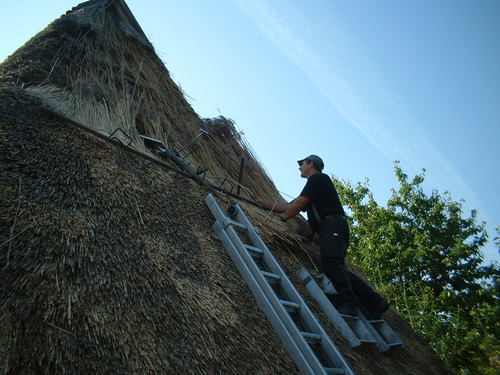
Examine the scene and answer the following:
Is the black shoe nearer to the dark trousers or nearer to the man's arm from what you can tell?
the dark trousers

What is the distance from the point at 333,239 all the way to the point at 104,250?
6.55 feet

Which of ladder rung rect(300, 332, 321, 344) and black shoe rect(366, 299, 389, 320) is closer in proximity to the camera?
ladder rung rect(300, 332, 321, 344)

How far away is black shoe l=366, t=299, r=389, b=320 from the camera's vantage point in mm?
3288

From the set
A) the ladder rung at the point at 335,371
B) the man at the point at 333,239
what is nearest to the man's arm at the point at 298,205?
the man at the point at 333,239

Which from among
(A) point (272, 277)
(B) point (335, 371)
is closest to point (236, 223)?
(A) point (272, 277)

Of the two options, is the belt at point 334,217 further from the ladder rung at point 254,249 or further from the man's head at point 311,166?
the ladder rung at point 254,249

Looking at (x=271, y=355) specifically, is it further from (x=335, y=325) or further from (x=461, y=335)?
(x=461, y=335)

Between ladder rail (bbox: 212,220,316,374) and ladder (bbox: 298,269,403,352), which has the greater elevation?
ladder (bbox: 298,269,403,352)

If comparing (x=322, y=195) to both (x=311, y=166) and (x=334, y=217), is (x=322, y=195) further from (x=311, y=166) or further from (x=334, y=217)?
(x=311, y=166)

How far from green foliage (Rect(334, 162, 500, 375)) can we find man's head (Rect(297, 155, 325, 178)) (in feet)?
28.6

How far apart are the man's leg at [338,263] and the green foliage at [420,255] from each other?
8.72 meters

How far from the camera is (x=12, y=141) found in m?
1.87

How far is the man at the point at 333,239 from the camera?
3.06m

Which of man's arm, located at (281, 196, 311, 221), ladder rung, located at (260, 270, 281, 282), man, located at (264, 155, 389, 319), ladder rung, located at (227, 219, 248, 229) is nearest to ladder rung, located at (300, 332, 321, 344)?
ladder rung, located at (260, 270, 281, 282)
